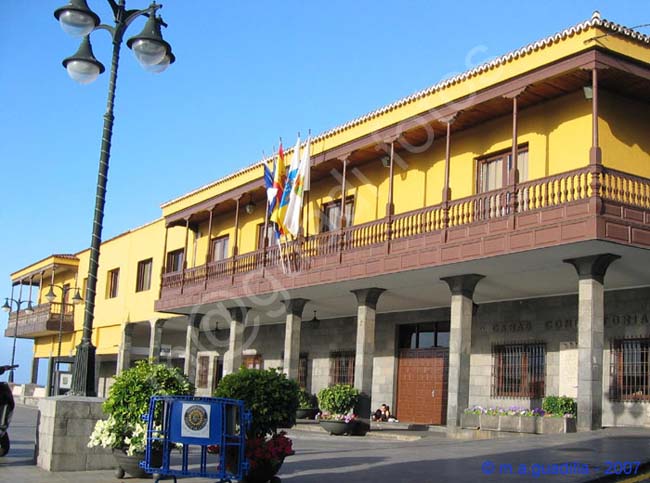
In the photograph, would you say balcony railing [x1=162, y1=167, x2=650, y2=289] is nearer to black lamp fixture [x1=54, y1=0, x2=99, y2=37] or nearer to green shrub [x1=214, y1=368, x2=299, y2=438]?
green shrub [x1=214, y1=368, x2=299, y2=438]

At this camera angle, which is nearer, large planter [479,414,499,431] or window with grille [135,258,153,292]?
large planter [479,414,499,431]

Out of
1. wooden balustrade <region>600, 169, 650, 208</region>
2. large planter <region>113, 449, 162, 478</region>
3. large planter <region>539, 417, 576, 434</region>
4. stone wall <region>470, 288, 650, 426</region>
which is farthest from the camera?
stone wall <region>470, 288, 650, 426</region>

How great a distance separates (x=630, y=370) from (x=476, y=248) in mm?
5067

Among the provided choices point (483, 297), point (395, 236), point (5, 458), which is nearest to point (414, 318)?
point (483, 297)

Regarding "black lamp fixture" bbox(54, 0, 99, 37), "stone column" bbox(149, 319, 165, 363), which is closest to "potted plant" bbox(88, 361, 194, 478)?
"black lamp fixture" bbox(54, 0, 99, 37)

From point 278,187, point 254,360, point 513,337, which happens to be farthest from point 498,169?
point 254,360

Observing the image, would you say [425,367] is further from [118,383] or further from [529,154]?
[118,383]

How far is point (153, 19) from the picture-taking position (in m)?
11.3

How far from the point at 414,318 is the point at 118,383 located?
55.4 feet

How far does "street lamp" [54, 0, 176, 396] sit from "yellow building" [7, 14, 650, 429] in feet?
28.0

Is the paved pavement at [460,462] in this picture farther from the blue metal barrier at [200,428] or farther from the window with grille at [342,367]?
the window with grille at [342,367]

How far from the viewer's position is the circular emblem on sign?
8.27 metres

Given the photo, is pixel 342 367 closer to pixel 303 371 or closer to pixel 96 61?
pixel 303 371

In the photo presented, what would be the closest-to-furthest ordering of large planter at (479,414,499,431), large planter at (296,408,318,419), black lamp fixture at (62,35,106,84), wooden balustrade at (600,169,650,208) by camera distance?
black lamp fixture at (62,35,106,84), wooden balustrade at (600,169,650,208), large planter at (479,414,499,431), large planter at (296,408,318,419)
